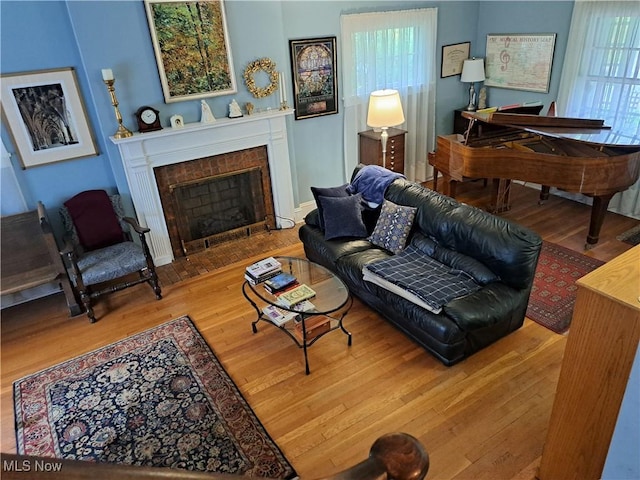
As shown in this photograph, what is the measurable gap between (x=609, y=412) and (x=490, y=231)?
63.2 inches

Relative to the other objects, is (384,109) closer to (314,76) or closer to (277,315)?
(314,76)

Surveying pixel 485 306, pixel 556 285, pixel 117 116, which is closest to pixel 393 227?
pixel 485 306

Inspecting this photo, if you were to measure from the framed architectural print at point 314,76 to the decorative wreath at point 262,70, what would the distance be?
309mm

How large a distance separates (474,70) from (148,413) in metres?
5.81

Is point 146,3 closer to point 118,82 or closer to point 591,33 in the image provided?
point 118,82

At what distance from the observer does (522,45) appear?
228 inches

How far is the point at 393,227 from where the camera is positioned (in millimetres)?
A: 3883

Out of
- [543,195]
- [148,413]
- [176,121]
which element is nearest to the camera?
[148,413]

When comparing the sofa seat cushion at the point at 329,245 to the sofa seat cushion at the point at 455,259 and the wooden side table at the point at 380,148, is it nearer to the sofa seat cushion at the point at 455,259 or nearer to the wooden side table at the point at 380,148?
the sofa seat cushion at the point at 455,259

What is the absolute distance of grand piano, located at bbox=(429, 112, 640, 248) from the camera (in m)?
4.07

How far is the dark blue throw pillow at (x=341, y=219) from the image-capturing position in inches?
159

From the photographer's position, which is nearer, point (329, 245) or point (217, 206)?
point (329, 245)
